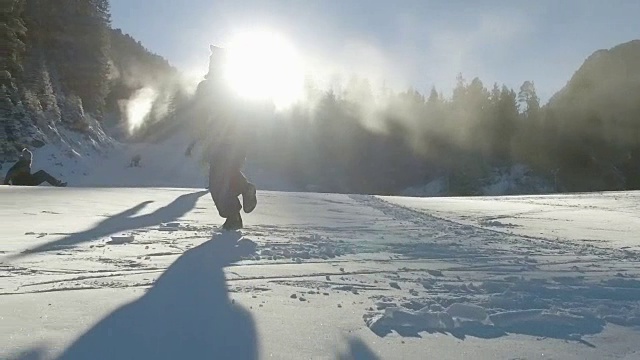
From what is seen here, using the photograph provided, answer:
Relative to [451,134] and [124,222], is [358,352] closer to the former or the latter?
[124,222]

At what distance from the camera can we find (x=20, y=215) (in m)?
7.59

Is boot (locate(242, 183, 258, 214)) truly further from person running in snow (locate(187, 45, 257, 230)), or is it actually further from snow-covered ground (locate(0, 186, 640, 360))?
snow-covered ground (locate(0, 186, 640, 360))

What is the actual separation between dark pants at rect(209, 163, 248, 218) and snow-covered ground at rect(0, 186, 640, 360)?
28 centimetres

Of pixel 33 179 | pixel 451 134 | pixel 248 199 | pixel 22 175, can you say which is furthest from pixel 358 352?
pixel 451 134

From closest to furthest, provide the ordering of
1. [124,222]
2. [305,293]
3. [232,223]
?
[305,293], [232,223], [124,222]

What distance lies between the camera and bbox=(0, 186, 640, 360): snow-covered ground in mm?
2541

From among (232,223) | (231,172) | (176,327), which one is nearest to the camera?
(176,327)

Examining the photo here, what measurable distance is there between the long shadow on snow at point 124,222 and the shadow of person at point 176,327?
1.72 metres

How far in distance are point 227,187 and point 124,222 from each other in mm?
1376

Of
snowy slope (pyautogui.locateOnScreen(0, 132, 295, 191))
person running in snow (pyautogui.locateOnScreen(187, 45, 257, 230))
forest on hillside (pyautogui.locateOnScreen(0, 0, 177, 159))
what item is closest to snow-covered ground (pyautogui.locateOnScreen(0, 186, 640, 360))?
person running in snow (pyautogui.locateOnScreen(187, 45, 257, 230))

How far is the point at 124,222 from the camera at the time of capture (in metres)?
7.25

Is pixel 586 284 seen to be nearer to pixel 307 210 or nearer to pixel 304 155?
pixel 307 210

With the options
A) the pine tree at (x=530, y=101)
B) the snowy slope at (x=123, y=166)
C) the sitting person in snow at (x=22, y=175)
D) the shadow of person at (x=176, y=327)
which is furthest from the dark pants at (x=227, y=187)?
the pine tree at (x=530, y=101)

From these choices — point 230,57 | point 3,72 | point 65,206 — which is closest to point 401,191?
point 3,72
